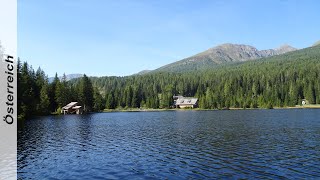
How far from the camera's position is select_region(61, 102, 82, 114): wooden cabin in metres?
162

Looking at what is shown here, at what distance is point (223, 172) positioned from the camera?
1225 inches

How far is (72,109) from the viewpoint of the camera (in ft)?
544

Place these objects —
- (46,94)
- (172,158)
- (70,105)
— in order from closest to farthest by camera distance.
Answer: (172,158)
(46,94)
(70,105)

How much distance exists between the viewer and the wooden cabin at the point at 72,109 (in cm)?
16225

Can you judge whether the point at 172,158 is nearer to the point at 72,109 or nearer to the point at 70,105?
the point at 70,105

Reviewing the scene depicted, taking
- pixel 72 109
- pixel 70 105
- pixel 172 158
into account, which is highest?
pixel 70 105

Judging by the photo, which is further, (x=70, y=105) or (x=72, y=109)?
(x=72, y=109)

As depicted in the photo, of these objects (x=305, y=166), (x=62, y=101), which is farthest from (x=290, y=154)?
(x=62, y=101)

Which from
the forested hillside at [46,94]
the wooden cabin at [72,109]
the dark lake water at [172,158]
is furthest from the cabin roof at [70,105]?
the dark lake water at [172,158]

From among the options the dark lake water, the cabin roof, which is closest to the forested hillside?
the cabin roof

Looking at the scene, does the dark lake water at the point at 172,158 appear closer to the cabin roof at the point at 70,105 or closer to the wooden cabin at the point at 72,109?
the wooden cabin at the point at 72,109

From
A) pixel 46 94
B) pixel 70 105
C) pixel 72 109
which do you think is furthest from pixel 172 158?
pixel 72 109

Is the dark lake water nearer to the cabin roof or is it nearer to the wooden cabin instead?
the wooden cabin

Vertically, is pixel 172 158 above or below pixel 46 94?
below
